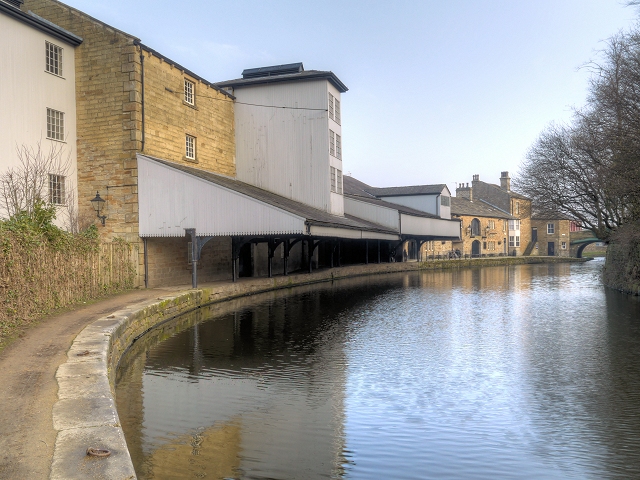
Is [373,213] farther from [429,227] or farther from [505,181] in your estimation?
[505,181]

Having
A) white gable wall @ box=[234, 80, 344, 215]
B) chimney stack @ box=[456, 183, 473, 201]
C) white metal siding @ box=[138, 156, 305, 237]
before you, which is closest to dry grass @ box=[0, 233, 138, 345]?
white metal siding @ box=[138, 156, 305, 237]

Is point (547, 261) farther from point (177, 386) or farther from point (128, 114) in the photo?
point (177, 386)

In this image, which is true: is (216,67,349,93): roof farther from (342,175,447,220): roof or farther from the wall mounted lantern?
(342,175,447,220): roof

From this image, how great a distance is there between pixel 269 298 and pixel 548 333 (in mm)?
8793

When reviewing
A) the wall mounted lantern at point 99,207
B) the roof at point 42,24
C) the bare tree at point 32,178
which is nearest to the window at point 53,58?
the roof at point 42,24

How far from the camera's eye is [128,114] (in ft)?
56.3

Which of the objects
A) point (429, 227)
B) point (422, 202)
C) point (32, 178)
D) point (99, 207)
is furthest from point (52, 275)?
point (422, 202)

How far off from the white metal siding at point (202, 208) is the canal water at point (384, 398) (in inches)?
172

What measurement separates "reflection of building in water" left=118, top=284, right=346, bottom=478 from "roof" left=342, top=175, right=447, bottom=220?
21.3 m

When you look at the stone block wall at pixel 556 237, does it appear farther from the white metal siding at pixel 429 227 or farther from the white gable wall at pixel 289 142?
the white gable wall at pixel 289 142

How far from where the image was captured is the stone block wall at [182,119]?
58.6ft

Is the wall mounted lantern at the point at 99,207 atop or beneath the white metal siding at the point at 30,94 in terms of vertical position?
beneath

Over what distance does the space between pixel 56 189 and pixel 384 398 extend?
13970 millimetres

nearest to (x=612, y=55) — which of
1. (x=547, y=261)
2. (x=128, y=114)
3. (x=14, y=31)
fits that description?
(x=128, y=114)
